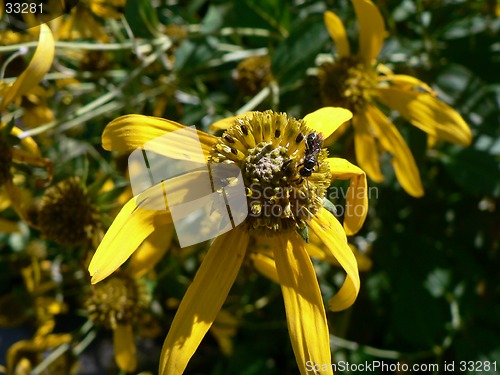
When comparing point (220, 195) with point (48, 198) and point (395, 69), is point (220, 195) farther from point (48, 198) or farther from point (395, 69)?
point (395, 69)

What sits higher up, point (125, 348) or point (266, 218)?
point (266, 218)

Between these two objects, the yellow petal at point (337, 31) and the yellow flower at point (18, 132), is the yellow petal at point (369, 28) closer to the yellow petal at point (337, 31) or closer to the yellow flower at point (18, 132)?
the yellow petal at point (337, 31)

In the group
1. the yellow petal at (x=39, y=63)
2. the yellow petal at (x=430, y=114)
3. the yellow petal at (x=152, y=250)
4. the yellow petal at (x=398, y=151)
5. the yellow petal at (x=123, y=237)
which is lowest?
the yellow petal at (x=152, y=250)

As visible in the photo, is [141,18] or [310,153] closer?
[310,153]

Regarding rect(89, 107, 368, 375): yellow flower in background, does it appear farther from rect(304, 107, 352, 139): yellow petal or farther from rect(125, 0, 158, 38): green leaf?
rect(125, 0, 158, 38): green leaf

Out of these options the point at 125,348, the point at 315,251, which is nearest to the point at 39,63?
the point at 315,251

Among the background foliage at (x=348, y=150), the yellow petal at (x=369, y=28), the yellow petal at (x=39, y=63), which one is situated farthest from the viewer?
the background foliage at (x=348, y=150)
